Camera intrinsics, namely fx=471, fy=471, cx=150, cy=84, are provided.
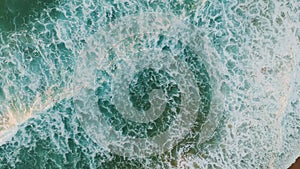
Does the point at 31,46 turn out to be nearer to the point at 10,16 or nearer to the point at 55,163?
the point at 10,16

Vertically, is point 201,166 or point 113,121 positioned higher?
point 113,121

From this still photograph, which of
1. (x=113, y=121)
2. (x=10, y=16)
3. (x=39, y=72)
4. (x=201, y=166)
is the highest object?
(x=10, y=16)

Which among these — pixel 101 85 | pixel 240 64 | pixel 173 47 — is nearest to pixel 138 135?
pixel 101 85

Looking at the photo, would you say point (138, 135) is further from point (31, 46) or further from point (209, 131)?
point (31, 46)

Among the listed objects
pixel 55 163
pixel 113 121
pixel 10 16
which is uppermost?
pixel 10 16

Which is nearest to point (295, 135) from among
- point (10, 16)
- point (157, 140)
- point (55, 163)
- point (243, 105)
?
point (243, 105)

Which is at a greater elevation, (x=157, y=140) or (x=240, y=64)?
(x=240, y=64)
